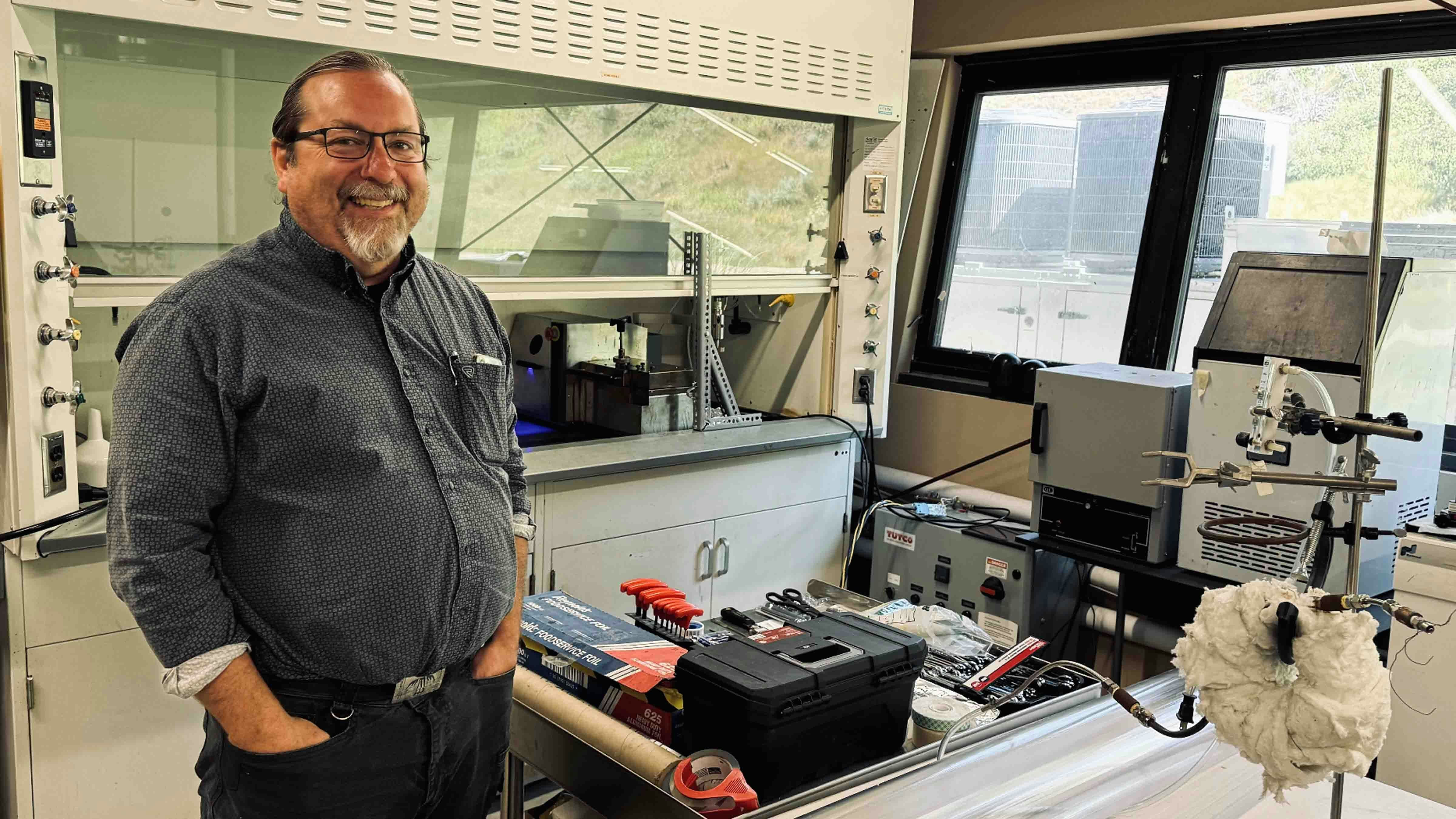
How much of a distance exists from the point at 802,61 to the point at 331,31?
4.77 ft

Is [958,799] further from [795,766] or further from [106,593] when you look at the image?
[106,593]

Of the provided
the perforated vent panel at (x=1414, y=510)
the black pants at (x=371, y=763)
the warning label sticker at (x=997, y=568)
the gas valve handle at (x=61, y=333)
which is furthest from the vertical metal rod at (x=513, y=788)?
the perforated vent panel at (x=1414, y=510)

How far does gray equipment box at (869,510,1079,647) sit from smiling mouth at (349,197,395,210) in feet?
7.03

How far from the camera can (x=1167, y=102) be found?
357cm

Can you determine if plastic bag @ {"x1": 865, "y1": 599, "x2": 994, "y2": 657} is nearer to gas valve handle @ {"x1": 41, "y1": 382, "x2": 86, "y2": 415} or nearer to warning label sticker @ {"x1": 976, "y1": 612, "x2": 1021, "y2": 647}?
warning label sticker @ {"x1": 976, "y1": 612, "x2": 1021, "y2": 647}

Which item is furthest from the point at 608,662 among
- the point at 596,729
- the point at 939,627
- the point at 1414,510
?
the point at 1414,510

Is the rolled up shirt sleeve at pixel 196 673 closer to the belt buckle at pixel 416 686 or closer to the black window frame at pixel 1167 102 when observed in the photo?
the belt buckle at pixel 416 686

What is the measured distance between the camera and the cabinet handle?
10.7 ft

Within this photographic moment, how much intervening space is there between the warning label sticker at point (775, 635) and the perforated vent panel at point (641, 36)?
168 cm

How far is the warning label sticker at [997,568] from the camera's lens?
321cm

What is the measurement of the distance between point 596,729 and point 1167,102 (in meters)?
3.01

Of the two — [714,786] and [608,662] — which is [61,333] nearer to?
[608,662]

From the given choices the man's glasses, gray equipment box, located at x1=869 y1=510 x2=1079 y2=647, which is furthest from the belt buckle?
gray equipment box, located at x1=869 y1=510 x2=1079 y2=647

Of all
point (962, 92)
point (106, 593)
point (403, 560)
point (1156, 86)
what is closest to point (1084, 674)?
point (403, 560)
